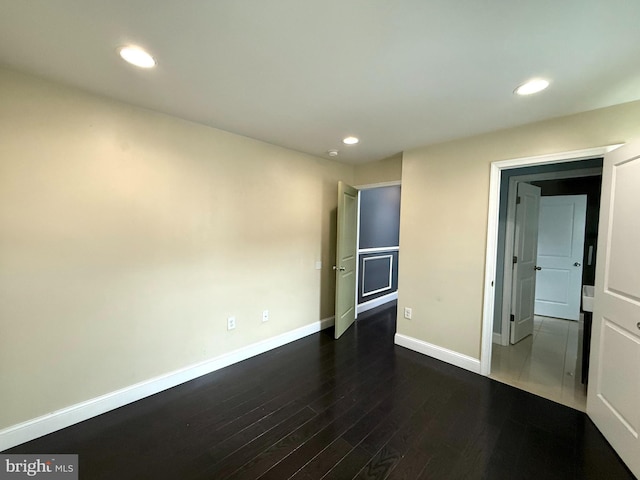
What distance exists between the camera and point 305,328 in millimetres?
3590

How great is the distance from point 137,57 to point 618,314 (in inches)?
132

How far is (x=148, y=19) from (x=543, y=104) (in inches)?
99.7

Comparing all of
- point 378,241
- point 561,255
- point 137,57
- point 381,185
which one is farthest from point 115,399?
point 561,255

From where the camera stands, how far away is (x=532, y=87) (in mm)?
1743

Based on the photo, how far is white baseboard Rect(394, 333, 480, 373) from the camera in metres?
2.72

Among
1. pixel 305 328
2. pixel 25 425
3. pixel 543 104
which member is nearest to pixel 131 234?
pixel 25 425

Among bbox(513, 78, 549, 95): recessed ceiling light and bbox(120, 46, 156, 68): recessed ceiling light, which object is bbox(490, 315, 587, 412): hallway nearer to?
bbox(513, 78, 549, 95): recessed ceiling light

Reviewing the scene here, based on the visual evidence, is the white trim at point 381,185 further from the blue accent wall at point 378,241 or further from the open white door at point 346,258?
the blue accent wall at point 378,241

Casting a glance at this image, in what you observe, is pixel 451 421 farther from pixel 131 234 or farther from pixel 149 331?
pixel 131 234

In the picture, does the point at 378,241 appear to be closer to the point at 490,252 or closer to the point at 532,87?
the point at 490,252

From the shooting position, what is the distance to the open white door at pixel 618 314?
1640 millimetres

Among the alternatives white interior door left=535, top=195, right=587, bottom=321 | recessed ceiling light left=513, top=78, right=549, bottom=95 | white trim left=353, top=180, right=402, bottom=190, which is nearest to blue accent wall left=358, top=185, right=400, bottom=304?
white trim left=353, top=180, right=402, bottom=190

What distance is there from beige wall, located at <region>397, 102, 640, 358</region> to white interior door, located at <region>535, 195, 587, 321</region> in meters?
2.58

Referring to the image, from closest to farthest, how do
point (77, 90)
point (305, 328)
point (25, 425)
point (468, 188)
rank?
point (25, 425) < point (77, 90) < point (468, 188) < point (305, 328)
